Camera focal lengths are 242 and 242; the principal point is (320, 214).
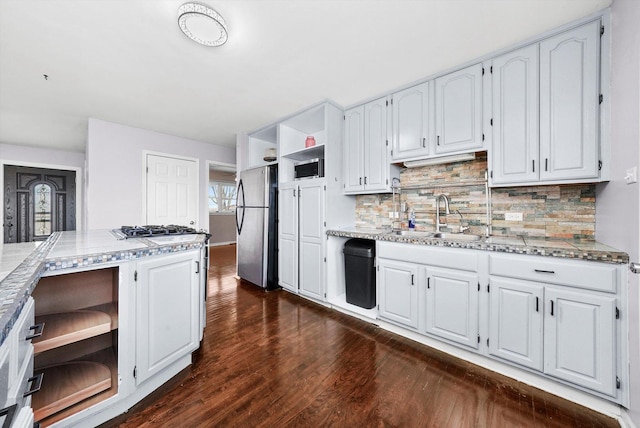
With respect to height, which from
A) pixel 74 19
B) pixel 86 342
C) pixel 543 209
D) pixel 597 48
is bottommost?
pixel 86 342

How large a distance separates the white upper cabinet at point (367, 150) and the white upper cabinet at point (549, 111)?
0.97 meters

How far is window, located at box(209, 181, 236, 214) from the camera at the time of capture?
767 cm

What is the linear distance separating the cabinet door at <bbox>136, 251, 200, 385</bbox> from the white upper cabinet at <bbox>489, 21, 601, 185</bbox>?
8.13 feet

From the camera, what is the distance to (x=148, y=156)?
13.3ft

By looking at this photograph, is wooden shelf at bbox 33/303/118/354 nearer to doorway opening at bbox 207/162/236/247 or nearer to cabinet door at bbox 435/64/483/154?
cabinet door at bbox 435/64/483/154

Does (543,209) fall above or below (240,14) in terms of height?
below

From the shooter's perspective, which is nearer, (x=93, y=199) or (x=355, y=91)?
(x=355, y=91)

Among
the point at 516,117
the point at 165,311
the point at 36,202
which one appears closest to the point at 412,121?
the point at 516,117

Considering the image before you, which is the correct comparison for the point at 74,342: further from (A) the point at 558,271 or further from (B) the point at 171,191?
(B) the point at 171,191

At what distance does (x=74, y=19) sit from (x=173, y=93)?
1111 millimetres

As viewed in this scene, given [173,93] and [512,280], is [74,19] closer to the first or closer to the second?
[173,93]

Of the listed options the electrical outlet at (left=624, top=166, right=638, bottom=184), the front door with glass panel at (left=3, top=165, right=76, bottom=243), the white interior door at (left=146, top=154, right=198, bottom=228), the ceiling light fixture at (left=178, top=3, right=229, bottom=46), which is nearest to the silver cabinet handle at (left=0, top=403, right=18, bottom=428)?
the ceiling light fixture at (left=178, top=3, right=229, bottom=46)

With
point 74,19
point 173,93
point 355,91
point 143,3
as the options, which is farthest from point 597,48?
point 173,93

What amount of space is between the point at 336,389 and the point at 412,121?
2.39 metres
